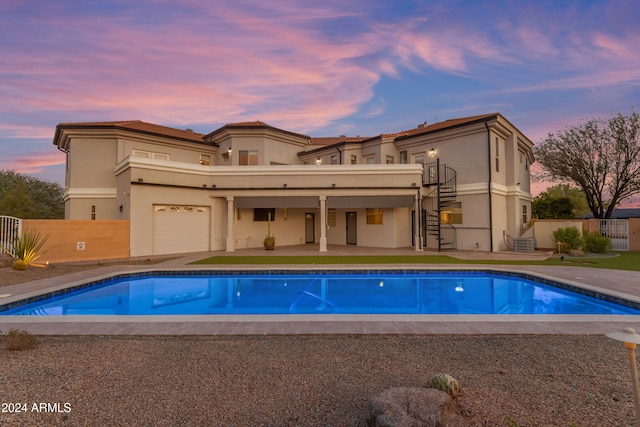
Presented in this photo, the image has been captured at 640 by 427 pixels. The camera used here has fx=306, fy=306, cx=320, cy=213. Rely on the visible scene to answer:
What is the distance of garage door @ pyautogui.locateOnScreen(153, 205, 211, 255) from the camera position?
16.6 metres

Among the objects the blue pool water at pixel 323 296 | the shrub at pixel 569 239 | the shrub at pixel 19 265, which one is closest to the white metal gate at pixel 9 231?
the shrub at pixel 19 265

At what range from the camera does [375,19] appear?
42.9 ft

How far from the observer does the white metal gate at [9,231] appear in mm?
12453

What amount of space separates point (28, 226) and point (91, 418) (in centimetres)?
1494

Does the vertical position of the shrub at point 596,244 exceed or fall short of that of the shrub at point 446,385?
it exceeds it

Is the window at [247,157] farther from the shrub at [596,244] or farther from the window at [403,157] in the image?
the shrub at [596,244]

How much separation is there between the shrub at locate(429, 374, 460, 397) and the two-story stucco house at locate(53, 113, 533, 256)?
1445cm

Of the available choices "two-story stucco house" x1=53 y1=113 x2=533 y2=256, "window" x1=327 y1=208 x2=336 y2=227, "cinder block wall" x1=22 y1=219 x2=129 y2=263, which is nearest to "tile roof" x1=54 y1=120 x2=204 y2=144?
"two-story stucco house" x1=53 y1=113 x2=533 y2=256

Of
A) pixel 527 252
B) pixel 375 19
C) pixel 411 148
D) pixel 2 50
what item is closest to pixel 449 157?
pixel 411 148

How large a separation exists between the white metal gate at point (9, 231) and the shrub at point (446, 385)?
16.2m

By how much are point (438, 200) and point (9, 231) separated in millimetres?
20857

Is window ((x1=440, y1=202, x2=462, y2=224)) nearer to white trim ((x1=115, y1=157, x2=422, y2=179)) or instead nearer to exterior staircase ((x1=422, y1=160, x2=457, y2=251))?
exterior staircase ((x1=422, y1=160, x2=457, y2=251))

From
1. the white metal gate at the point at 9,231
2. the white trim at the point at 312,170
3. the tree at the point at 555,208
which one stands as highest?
the white trim at the point at 312,170

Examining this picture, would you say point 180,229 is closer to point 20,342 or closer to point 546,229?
point 20,342
